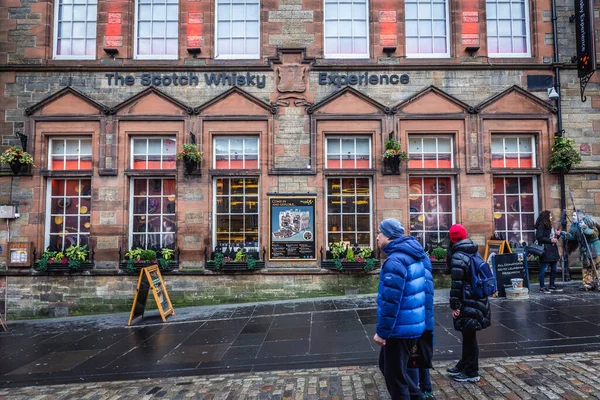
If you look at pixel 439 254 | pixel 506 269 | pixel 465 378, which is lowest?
pixel 465 378

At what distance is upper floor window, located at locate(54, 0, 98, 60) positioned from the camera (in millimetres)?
11297

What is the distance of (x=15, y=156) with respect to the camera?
10422mm

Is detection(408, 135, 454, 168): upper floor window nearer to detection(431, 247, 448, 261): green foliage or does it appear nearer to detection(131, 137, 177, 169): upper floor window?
detection(431, 247, 448, 261): green foliage

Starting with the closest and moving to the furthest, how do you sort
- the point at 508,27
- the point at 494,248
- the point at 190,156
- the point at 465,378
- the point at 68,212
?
the point at 465,378, the point at 494,248, the point at 190,156, the point at 68,212, the point at 508,27

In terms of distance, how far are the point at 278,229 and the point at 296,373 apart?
17.6 feet

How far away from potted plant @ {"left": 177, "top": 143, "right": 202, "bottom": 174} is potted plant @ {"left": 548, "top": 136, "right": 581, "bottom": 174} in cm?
909

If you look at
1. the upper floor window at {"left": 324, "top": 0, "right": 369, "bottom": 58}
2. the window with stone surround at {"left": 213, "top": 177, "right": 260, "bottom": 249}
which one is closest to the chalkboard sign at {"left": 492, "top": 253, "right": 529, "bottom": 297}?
the window with stone surround at {"left": 213, "top": 177, "right": 260, "bottom": 249}

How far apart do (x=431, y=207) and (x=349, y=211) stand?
2213mm

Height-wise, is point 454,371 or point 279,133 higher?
point 279,133

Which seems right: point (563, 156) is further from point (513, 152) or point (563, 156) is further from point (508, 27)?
Answer: point (508, 27)

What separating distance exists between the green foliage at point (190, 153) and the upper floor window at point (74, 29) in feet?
12.8

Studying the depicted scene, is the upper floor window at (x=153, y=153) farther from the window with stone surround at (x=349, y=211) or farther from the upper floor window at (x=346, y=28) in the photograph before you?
the upper floor window at (x=346, y=28)

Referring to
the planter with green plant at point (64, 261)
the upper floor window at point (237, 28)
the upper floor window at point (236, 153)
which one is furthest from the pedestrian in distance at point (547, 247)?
the planter with green plant at point (64, 261)

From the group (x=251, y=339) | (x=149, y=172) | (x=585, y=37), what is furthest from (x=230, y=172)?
(x=585, y=37)
